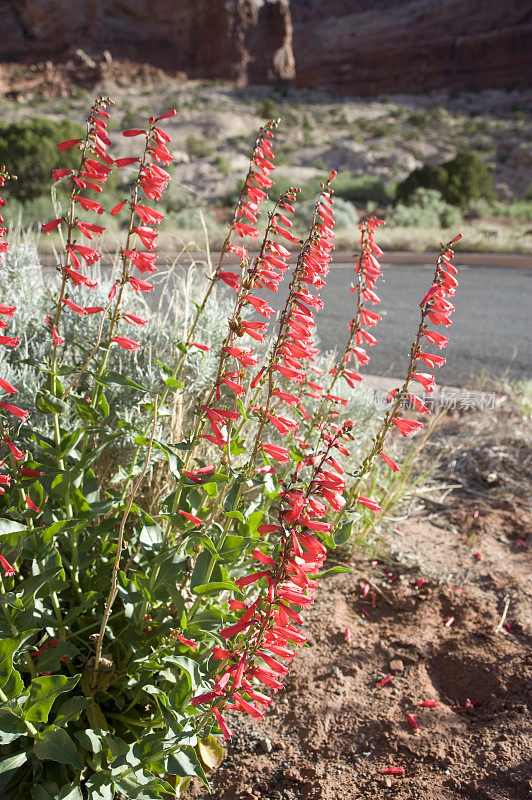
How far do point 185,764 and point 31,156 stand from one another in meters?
20.9

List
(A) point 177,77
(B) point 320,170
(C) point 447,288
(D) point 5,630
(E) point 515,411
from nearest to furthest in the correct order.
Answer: (D) point 5,630, (C) point 447,288, (E) point 515,411, (B) point 320,170, (A) point 177,77

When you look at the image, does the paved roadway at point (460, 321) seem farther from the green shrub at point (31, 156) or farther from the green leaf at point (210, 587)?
the green shrub at point (31, 156)

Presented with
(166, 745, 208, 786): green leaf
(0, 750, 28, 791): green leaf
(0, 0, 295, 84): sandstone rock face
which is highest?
(0, 0, 295, 84): sandstone rock face

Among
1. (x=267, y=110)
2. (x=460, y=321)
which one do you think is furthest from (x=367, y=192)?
(x=267, y=110)

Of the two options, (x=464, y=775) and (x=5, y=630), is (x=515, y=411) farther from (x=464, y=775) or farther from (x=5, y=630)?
(x=5, y=630)

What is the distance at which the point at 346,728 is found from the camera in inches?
90.5

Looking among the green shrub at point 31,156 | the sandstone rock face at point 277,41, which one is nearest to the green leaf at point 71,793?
the green shrub at point 31,156

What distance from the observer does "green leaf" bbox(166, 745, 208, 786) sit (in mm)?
1536

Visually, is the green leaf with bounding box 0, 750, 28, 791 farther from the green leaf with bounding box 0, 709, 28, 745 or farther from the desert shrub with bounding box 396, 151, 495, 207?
the desert shrub with bounding box 396, 151, 495, 207

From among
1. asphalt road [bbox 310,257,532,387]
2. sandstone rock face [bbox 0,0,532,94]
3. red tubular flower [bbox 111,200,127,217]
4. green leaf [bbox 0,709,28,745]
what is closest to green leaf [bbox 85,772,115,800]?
green leaf [bbox 0,709,28,745]

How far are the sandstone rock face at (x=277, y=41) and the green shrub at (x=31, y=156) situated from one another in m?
35.7

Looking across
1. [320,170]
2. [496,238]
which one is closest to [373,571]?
[496,238]

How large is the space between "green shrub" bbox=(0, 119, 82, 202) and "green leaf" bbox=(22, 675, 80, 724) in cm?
1766

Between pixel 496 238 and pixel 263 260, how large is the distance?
1847 centimetres
